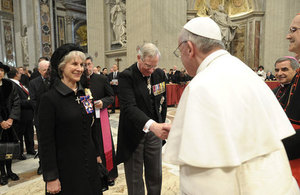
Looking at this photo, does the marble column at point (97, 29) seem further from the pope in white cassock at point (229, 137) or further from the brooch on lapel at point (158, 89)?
the pope in white cassock at point (229, 137)

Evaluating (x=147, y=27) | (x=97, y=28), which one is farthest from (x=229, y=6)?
(x=97, y=28)

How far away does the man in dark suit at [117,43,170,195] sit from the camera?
2408 mm

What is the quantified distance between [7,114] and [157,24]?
Result: 9.02 metres

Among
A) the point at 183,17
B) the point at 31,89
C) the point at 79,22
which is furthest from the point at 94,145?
the point at 79,22

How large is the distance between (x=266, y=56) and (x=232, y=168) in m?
14.0

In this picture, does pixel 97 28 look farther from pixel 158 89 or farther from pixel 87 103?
pixel 87 103

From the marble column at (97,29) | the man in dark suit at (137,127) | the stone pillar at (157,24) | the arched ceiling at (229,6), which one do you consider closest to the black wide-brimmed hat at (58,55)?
the man in dark suit at (137,127)

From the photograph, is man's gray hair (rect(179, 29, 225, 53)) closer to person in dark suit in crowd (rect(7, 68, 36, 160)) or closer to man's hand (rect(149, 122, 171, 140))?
man's hand (rect(149, 122, 171, 140))

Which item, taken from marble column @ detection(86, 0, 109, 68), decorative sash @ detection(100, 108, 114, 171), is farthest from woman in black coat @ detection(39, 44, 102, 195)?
marble column @ detection(86, 0, 109, 68)

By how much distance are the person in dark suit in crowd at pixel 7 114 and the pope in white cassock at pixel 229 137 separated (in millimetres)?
3624

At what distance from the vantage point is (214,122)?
1.10m

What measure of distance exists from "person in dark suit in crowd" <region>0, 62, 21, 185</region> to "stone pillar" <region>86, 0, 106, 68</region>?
10.5 meters

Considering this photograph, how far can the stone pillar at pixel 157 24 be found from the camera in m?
11.5

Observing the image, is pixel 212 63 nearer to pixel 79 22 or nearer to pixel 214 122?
pixel 214 122
